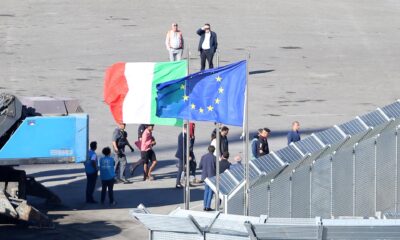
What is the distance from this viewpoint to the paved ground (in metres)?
25.2

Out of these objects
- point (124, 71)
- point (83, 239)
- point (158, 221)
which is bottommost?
point (83, 239)

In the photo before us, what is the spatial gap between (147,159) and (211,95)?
786cm

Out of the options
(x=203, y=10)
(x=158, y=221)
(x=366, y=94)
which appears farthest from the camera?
(x=203, y=10)

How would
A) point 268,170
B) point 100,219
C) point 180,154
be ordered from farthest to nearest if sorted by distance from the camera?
point 180,154
point 100,219
point 268,170

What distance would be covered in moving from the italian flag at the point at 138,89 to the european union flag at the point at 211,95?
46.1 inches

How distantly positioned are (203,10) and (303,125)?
52.2 ft

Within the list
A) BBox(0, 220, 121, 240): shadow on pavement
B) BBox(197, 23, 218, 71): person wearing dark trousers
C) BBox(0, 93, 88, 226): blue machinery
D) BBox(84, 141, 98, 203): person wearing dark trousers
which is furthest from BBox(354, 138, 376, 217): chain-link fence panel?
BBox(197, 23, 218, 71): person wearing dark trousers

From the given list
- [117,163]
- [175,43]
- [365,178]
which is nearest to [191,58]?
[175,43]

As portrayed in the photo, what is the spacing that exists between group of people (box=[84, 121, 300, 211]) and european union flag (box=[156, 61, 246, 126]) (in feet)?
15.6

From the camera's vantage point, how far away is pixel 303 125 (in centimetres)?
3097

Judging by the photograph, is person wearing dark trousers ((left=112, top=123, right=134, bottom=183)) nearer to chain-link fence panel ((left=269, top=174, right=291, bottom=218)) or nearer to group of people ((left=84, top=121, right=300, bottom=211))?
group of people ((left=84, top=121, right=300, bottom=211))

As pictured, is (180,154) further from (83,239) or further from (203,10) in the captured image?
(203,10)

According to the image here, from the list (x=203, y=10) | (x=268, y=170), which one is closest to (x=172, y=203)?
(x=268, y=170)

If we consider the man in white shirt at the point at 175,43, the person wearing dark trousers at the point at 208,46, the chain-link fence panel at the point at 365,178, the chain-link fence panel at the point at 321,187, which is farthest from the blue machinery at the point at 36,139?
the man in white shirt at the point at 175,43
